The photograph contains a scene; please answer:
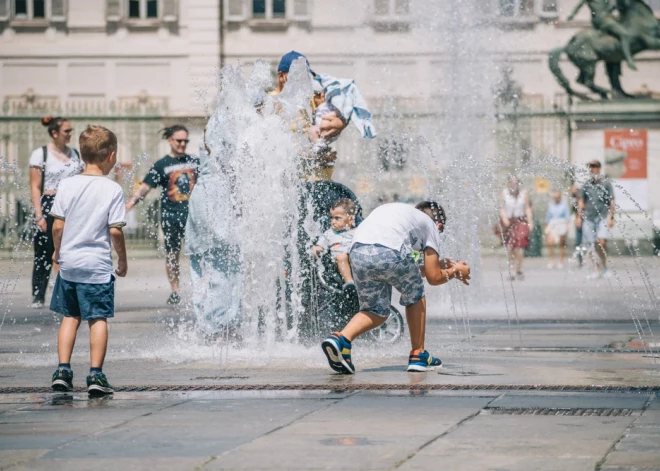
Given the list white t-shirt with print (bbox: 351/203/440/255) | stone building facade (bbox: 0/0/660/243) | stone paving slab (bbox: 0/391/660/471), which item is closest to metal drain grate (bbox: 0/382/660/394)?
stone paving slab (bbox: 0/391/660/471)

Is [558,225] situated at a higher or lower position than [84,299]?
lower

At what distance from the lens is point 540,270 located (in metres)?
23.7

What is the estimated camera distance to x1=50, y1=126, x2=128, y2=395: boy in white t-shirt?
7.48 metres

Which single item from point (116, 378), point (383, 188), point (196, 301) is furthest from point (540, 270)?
point (116, 378)

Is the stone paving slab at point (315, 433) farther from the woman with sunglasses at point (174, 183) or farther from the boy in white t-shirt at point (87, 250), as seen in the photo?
the woman with sunglasses at point (174, 183)

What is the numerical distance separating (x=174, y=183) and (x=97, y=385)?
6542 millimetres

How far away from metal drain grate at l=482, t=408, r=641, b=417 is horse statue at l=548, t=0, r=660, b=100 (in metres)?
25.3

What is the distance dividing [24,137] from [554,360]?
1073 inches

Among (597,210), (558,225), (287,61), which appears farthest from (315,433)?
(558,225)

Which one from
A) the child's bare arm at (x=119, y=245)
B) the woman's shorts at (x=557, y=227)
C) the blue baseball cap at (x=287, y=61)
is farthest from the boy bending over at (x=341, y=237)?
the woman's shorts at (x=557, y=227)

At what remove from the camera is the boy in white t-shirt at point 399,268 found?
830 centimetres

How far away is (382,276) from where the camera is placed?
836 cm

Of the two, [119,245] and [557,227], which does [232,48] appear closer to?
[557,227]

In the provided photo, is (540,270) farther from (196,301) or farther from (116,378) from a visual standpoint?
(116,378)
